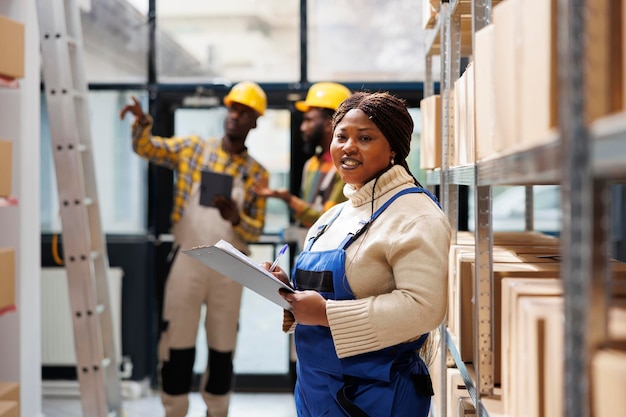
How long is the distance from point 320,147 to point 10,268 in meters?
1.85

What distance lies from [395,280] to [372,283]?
3.0 inches

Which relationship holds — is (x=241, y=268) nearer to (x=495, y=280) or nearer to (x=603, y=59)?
(x=495, y=280)

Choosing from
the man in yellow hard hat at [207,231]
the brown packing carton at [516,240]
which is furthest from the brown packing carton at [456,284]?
the man in yellow hard hat at [207,231]

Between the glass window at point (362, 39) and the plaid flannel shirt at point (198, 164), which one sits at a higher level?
the glass window at point (362, 39)

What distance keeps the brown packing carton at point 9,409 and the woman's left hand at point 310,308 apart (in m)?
1.73

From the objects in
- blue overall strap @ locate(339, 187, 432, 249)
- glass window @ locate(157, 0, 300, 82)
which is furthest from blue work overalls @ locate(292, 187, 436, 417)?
glass window @ locate(157, 0, 300, 82)

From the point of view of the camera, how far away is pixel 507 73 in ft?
4.37

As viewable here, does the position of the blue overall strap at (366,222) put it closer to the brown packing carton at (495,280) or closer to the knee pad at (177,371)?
the brown packing carton at (495,280)

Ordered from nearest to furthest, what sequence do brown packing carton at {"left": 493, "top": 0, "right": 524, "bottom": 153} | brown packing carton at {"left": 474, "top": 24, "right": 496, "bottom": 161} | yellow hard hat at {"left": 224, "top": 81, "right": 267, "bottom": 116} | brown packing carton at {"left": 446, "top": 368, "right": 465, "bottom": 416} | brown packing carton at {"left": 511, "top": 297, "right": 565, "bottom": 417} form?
brown packing carton at {"left": 511, "top": 297, "right": 565, "bottom": 417} < brown packing carton at {"left": 493, "top": 0, "right": 524, "bottom": 153} < brown packing carton at {"left": 474, "top": 24, "right": 496, "bottom": 161} < brown packing carton at {"left": 446, "top": 368, "right": 465, "bottom": 416} < yellow hard hat at {"left": 224, "top": 81, "right": 267, "bottom": 116}

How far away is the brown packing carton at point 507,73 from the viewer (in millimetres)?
1262

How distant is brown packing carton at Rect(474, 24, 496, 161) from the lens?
151 cm

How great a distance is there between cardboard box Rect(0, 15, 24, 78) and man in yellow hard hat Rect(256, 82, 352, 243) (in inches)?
59.3

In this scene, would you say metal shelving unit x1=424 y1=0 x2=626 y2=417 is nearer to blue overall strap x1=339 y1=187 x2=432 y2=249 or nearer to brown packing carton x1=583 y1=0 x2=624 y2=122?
brown packing carton x1=583 y1=0 x2=624 y2=122

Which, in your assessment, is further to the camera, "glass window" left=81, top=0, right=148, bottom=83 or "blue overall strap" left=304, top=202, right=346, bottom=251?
"glass window" left=81, top=0, right=148, bottom=83
